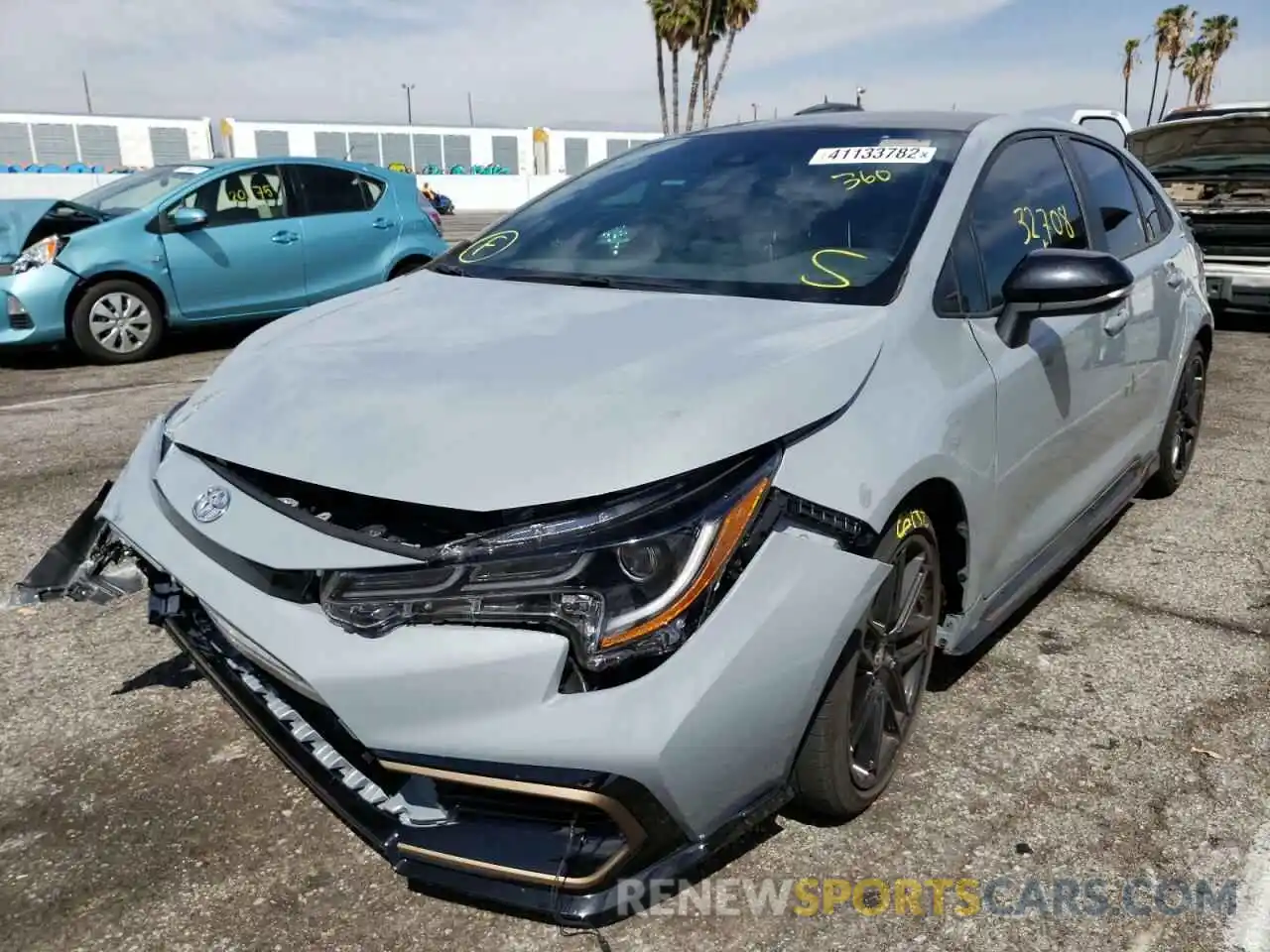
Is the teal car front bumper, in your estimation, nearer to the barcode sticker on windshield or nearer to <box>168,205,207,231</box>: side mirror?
<box>168,205,207,231</box>: side mirror

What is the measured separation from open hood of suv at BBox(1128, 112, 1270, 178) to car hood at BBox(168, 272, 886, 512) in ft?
27.0

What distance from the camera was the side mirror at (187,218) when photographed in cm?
771

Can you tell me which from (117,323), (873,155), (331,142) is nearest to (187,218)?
(117,323)

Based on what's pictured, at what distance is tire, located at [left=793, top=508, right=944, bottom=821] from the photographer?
2068 mm

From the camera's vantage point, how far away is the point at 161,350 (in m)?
8.38

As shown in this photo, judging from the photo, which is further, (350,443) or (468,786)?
(350,443)

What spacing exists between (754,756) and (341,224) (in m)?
7.65

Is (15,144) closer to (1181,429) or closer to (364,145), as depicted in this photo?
(364,145)

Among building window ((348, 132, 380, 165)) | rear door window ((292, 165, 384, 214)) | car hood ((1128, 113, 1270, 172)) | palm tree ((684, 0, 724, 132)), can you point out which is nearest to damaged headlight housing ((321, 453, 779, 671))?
rear door window ((292, 165, 384, 214))

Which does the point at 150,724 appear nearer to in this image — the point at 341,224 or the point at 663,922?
the point at 663,922

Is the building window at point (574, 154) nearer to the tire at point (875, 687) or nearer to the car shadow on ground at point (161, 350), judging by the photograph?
the car shadow on ground at point (161, 350)

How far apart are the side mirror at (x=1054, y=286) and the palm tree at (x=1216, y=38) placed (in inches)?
2512

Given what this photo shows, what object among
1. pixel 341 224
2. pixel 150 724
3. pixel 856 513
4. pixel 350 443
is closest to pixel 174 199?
pixel 341 224

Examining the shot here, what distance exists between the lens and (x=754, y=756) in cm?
187
